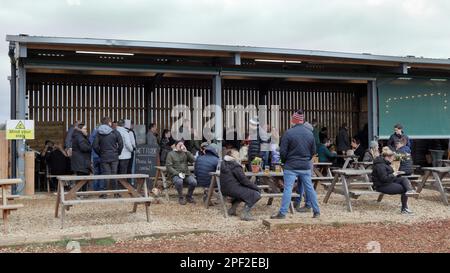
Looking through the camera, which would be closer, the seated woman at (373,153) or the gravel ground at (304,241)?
the gravel ground at (304,241)

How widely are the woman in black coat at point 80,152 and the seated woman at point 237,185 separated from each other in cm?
339

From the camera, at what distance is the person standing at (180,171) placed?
359 inches

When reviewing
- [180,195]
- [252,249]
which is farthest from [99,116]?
[252,249]

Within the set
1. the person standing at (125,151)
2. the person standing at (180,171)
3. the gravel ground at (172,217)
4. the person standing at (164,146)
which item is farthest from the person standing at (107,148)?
the person standing at (164,146)

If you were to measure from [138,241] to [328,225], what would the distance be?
8.26 feet

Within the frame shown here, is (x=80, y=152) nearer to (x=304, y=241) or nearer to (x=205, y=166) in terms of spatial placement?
(x=205, y=166)

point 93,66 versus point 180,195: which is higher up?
point 93,66

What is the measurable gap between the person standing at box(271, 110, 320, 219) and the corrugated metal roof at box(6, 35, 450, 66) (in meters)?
3.42

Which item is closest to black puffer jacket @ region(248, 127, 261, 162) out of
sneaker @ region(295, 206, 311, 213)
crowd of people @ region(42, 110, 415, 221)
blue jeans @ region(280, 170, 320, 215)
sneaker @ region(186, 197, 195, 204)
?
crowd of people @ region(42, 110, 415, 221)

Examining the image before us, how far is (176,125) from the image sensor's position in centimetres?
1507

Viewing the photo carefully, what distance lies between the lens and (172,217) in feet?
25.7

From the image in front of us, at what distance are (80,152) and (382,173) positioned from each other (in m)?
5.37

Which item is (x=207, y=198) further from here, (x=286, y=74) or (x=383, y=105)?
(x=383, y=105)

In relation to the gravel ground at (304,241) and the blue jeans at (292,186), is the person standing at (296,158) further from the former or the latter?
the gravel ground at (304,241)
